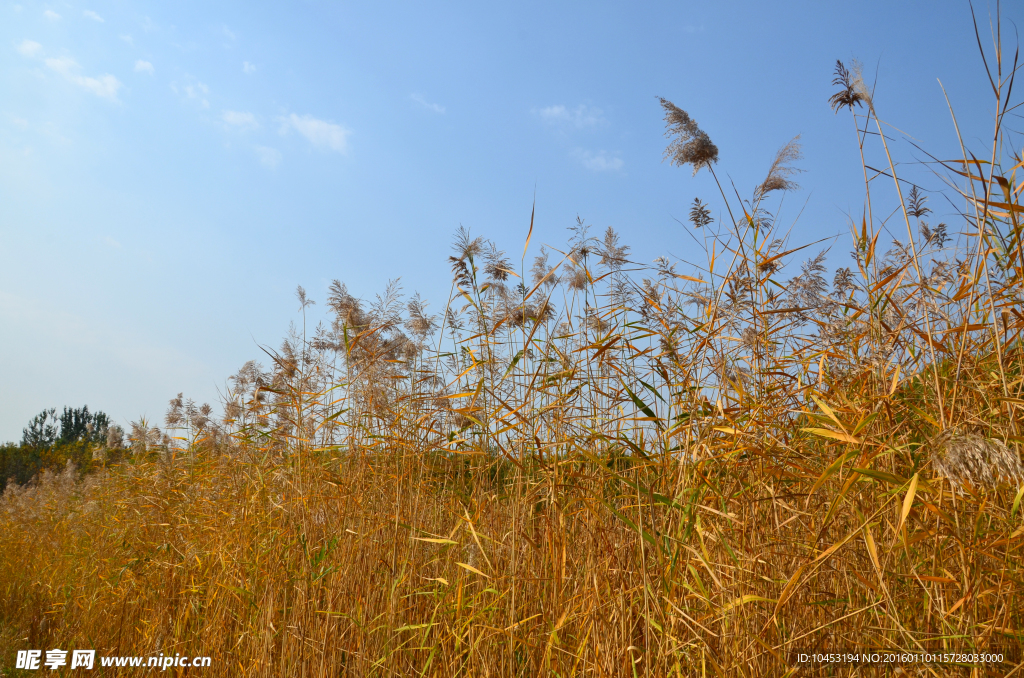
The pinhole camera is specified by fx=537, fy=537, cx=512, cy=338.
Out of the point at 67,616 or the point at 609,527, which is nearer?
the point at 609,527

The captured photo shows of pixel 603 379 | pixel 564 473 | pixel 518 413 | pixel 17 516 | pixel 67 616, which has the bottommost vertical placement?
pixel 67 616

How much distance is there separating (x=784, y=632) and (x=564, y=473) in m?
0.79

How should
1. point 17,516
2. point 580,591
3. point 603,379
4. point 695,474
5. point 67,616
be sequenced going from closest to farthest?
point 695,474 → point 580,591 → point 603,379 → point 67,616 → point 17,516

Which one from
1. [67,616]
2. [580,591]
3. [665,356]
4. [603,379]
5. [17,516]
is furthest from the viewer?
[17,516]

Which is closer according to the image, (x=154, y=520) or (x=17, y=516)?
(x=154, y=520)

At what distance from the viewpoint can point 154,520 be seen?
153 inches

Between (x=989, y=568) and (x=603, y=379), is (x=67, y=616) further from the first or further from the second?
(x=989, y=568)

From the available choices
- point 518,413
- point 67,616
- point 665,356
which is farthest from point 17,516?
point 665,356

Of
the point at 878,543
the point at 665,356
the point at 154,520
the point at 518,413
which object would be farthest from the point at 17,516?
the point at 878,543

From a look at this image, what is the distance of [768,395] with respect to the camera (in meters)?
1.95

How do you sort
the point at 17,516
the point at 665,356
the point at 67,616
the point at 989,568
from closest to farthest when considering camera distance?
1. the point at 989,568
2. the point at 665,356
3. the point at 67,616
4. the point at 17,516

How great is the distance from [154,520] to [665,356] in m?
3.87

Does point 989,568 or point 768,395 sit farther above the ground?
point 768,395

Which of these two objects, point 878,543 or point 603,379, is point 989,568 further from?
point 603,379
